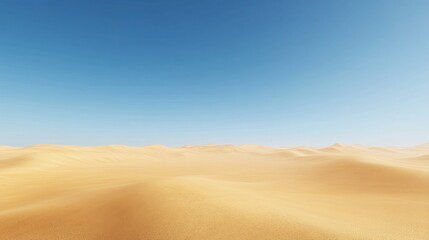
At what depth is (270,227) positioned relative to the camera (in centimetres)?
274

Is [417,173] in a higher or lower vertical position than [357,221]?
higher

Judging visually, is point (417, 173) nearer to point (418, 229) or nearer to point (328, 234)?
point (418, 229)

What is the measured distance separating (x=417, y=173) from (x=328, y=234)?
26.6 ft

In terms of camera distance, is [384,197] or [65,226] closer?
[65,226]

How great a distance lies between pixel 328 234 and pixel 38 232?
4.50 m

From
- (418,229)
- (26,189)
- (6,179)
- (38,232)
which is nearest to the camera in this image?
(38,232)

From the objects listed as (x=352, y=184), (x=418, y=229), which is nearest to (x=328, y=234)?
(x=418, y=229)

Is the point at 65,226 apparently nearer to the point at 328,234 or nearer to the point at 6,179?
the point at 328,234

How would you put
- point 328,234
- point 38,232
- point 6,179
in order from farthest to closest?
point 6,179
point 38,232
point 328,234

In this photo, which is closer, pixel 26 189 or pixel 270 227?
pixel 270 227

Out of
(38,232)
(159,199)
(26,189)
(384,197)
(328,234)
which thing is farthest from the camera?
(26,189)

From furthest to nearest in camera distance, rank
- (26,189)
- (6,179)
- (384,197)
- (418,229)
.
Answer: (6,179) → (26,189) → (384,197) → (418,229)

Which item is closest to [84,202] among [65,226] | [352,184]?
[65,226]

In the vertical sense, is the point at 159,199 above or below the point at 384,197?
above
